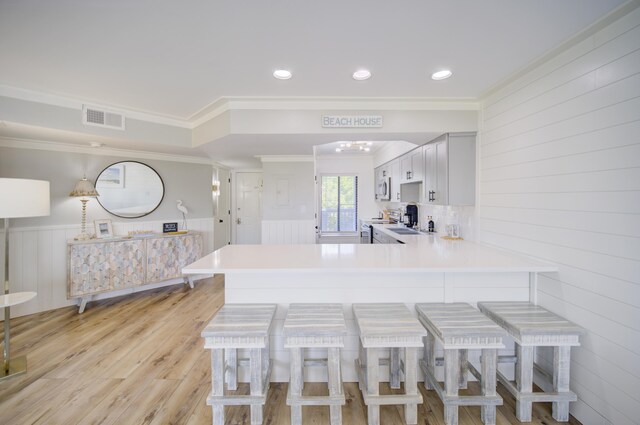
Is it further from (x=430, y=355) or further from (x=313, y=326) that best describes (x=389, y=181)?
(x=313, y=326)

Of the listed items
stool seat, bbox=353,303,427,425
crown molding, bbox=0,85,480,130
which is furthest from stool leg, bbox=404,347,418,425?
crown molding, bbox=0,85,480,130

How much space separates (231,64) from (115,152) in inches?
119

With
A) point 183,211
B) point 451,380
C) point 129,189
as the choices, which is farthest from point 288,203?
point 451,380

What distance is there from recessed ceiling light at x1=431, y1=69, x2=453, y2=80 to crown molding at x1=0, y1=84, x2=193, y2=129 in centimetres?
293

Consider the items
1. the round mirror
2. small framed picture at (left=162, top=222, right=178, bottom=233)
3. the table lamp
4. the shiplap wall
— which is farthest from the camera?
small framed picture at (left=162, top=222, right=178, bottom=233)

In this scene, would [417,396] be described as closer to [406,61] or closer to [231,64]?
[406,61]

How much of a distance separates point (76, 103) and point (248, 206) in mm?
3797

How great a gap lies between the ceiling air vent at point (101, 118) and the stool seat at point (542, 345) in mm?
4072

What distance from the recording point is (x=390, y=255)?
222 centimetres

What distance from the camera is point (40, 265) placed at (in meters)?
3.46

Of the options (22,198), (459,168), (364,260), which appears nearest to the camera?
(364,260)

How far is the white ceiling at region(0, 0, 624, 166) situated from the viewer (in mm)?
1520

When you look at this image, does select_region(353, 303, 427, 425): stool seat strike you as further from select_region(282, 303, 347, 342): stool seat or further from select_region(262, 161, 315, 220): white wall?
select_region(262, 161, 315, 220): white wall

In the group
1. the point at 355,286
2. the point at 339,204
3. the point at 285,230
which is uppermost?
the point at 339,204
